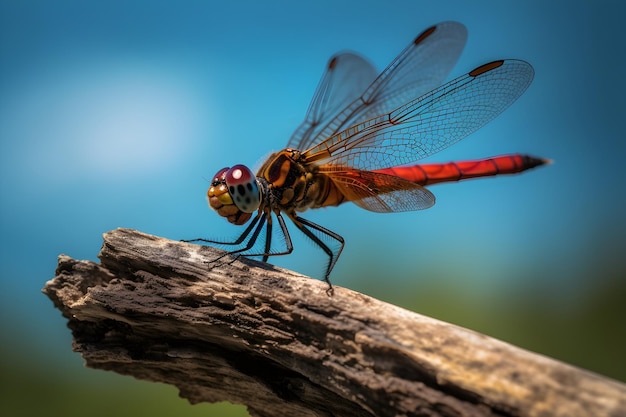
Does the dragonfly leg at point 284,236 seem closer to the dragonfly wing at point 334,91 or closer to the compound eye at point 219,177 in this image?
the compound eye at point 219,177

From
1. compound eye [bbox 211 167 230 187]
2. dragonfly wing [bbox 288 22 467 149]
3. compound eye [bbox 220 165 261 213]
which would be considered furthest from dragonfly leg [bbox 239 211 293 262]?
dragonfly wing [bbox 288 22 467 149]

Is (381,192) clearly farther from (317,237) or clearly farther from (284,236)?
(284,236)

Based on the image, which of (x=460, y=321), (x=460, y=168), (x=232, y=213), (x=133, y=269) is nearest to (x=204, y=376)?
(x=133, y=269)

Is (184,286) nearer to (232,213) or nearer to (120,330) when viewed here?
(120,330)

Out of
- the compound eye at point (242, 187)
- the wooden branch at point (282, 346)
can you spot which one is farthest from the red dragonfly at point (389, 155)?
the wooden branch at point (282, 346)

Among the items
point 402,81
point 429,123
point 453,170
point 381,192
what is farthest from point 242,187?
point 402,81
